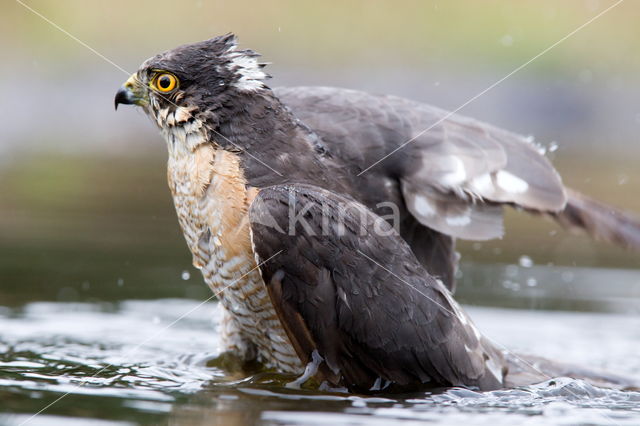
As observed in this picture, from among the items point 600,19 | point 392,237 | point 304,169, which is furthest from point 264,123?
point 600,19

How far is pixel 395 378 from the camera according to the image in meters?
5.24

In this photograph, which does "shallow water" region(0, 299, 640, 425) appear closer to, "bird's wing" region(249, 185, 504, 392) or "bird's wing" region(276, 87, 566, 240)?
"bird's wing" region(249, 185, 504, 392)

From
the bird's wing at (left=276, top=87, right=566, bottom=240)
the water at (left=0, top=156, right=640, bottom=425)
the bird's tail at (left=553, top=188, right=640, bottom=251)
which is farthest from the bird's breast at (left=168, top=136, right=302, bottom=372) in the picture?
the bird's tail at (left=553, top=188, right=640, bottom=251)

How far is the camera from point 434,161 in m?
5.89

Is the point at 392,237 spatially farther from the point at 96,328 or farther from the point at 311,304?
the point at 96,328

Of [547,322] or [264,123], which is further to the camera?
[547,322]

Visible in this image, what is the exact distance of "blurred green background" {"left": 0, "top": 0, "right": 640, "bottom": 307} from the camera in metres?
12.4

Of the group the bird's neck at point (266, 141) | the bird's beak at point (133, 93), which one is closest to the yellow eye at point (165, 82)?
the bird's beak at point (133, 93)

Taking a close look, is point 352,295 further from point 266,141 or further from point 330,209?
point 266,141

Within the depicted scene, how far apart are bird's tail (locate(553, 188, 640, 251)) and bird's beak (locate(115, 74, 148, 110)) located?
2.54m

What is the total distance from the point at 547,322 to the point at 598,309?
0.54m

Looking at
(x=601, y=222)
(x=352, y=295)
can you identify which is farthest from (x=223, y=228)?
(x=601, y=222)

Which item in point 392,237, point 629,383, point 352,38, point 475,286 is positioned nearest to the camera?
point 392,237

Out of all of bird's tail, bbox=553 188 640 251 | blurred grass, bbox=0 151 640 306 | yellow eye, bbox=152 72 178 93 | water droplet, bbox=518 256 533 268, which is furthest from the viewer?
water droplet, bbox=518 256 533 268
